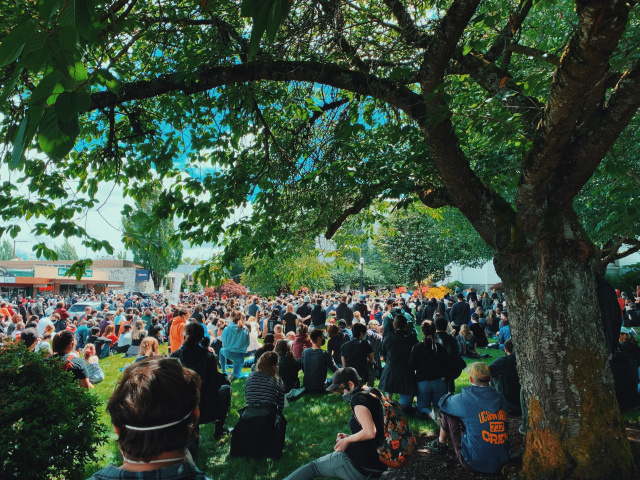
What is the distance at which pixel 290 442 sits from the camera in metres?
6.26

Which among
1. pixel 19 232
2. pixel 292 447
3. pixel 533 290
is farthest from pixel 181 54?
pixel 292 447

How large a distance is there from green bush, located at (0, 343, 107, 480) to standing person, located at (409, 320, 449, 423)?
4681 millimetres

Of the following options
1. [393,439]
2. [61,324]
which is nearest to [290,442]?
[393,439]

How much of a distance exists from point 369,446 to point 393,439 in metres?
0.23

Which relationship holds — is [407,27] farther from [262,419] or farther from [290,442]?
[290,442]

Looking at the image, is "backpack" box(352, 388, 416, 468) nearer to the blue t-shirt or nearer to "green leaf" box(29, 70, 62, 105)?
the blue t-shirt

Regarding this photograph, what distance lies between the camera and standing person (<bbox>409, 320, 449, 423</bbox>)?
22.3 feet

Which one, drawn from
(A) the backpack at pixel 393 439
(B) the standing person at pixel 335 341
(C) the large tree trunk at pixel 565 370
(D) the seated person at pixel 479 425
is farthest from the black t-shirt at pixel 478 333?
(A) the backpack at pixel 393 439

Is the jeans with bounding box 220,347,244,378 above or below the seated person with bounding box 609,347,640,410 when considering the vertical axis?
below

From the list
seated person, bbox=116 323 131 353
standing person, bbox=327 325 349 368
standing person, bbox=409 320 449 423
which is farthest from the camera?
seated person, bbox=116 323 131 353

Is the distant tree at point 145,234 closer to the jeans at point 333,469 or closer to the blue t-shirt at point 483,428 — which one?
the jeans at point 333,469

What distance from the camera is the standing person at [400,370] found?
23.0ft

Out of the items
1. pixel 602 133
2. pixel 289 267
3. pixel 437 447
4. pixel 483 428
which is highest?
pixel 602 133

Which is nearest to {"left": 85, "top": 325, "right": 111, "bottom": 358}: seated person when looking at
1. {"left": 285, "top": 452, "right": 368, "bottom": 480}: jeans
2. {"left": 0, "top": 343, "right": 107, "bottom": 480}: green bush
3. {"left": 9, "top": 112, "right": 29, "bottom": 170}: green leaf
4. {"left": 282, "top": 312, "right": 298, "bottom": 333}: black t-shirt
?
{"left": 282, "top": 312, "right": 298, "bottom": 333}: black t-shirt
